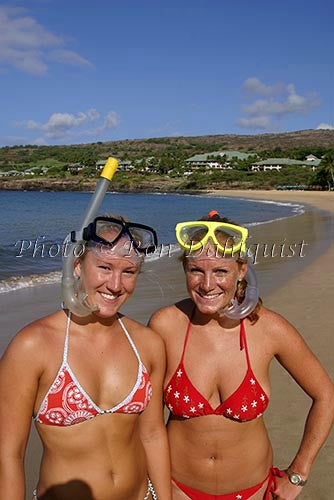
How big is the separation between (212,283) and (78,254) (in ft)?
2.32

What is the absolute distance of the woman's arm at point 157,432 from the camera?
2664mm

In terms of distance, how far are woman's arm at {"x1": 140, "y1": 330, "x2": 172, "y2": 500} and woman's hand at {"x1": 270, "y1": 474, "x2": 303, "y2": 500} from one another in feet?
1.97

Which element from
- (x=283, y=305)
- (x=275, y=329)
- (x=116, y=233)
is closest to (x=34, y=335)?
(x=116, y=233)

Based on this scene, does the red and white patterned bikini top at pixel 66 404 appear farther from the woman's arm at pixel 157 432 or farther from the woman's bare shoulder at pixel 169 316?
the woman's bare shoulder at pixel 169 316

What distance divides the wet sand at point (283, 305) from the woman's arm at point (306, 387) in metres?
1.24

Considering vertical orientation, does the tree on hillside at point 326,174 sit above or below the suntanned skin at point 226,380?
below

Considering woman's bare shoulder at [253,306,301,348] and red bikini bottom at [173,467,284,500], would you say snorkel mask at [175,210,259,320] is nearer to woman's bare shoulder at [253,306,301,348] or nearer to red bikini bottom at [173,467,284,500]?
woman's bare shoulder at [253,306,301,348]

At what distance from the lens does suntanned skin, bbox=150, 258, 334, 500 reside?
9.23ft

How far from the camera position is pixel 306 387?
2.88 metres

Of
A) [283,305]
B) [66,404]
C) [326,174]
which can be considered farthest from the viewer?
[326,174]

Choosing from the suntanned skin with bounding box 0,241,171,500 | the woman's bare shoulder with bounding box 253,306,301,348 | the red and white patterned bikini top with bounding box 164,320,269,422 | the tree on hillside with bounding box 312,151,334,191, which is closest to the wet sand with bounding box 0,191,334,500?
the red and white patterned bikini top with bounding box 164,320,269,422

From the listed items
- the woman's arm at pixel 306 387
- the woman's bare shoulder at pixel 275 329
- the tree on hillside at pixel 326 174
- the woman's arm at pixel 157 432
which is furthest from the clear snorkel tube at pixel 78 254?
the tree on hillside at pixel 326 174

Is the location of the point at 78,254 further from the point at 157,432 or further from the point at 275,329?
the point at 275,329

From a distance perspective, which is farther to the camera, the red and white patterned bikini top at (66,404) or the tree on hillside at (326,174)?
the tree on hillside at (326,174)
